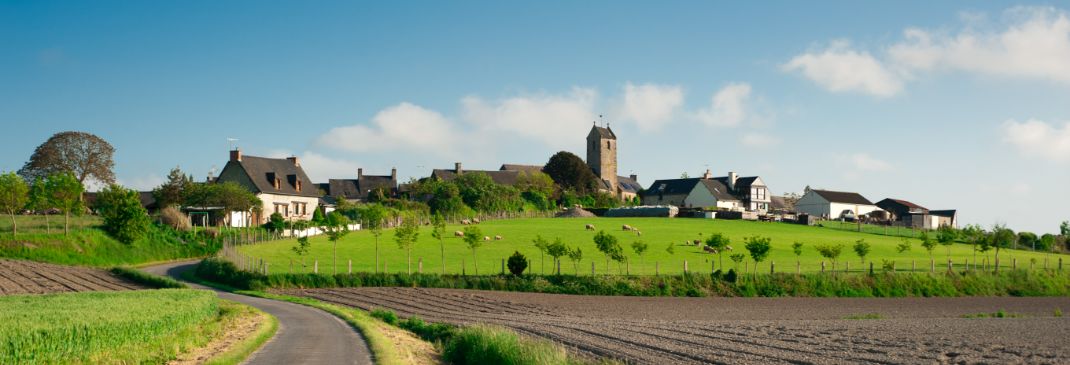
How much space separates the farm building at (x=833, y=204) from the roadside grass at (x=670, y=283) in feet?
267

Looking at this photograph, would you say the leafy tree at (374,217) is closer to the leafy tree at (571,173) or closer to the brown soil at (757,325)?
the brown soil at (757,325)

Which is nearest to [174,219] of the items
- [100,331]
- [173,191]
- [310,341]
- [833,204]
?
[173,191]

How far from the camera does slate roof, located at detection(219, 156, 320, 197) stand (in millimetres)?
94875

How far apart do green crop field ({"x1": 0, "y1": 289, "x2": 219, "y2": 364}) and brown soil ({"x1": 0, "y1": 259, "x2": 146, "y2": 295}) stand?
17069 mm

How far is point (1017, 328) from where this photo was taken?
3559 cm

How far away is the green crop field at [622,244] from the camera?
216ft

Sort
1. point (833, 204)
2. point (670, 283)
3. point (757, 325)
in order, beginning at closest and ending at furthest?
point (757, 325), point (670, 283), point (833, 204)

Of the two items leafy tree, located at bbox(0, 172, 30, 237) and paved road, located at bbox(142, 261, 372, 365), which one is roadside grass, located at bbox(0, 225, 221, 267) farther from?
paved road, located at bbox(142, 261, 372, 365)

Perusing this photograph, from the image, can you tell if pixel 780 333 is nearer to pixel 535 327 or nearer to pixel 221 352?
pixel 535 327

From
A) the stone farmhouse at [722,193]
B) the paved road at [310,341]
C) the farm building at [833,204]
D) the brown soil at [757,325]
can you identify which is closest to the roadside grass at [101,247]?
the brown soil at [757,325]

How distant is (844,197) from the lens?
5807 inches

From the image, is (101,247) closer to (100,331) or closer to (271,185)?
(271,185)

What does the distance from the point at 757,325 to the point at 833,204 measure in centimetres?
11239

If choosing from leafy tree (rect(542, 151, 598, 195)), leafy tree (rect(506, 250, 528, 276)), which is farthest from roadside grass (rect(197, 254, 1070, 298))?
leafy tree (rect(542, 151, 598, 195))
